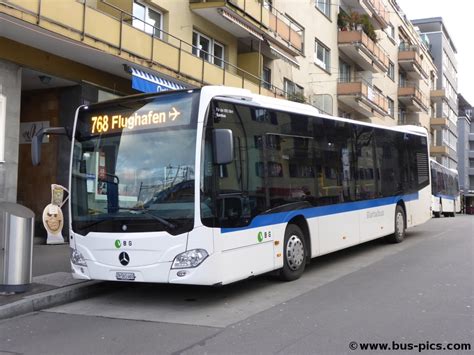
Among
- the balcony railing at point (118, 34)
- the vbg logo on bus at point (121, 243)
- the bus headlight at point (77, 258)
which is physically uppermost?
the balcony railing at point (118, 34)

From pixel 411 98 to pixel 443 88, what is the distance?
24.4 metres

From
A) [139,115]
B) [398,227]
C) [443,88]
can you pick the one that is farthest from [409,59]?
[139,115]

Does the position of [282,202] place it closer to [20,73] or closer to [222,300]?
[222,300]

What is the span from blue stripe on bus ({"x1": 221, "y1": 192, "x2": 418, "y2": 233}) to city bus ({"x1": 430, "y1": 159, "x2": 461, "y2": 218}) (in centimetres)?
1646

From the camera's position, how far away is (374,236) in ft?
40.2

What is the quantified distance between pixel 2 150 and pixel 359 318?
8.85m

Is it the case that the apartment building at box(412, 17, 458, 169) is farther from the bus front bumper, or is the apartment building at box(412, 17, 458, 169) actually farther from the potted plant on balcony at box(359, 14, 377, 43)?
the bus front bumper

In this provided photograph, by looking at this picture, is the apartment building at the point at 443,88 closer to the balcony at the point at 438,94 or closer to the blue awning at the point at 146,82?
the balcony at the point at 438,94

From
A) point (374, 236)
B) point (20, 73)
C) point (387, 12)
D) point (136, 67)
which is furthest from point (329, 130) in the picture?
point (387, 12)

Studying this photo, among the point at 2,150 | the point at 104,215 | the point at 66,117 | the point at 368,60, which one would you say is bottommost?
the point at 104,215

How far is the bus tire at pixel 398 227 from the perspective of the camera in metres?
13.9

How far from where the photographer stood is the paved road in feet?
17.8

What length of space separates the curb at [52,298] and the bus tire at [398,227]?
8.21m

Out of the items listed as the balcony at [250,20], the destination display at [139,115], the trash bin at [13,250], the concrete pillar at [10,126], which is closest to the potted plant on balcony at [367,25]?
the balcony at [250,20]
